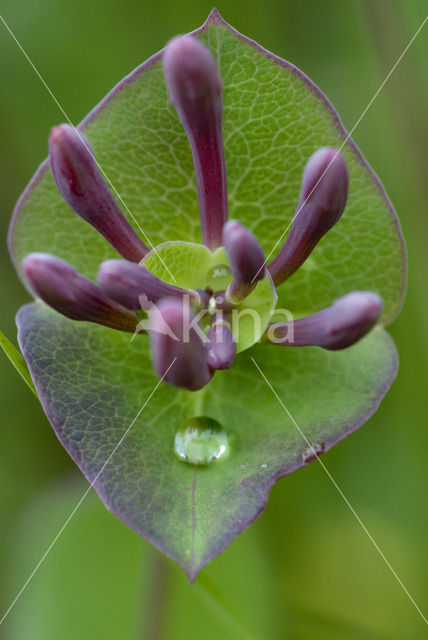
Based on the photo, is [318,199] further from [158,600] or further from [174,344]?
[158,600]

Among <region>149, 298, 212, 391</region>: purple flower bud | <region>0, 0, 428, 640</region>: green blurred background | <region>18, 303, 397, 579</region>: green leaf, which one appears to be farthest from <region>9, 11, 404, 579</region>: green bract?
<region>0, 0, 428, 640</region>: green blurred background

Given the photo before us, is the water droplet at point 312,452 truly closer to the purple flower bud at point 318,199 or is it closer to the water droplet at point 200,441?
the water droplet at point 200,441

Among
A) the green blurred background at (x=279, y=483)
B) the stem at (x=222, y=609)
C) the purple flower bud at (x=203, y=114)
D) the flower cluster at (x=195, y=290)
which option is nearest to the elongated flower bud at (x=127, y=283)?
the flower cluster at (x=195, y=290)

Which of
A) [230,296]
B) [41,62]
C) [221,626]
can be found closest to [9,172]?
[41,62]

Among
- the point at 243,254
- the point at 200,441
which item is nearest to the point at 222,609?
the point at 200,441

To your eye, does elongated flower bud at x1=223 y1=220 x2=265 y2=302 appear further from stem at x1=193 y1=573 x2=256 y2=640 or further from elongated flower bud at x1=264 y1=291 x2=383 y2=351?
stem at x1=193 y1=573 x2=256 y2=640
